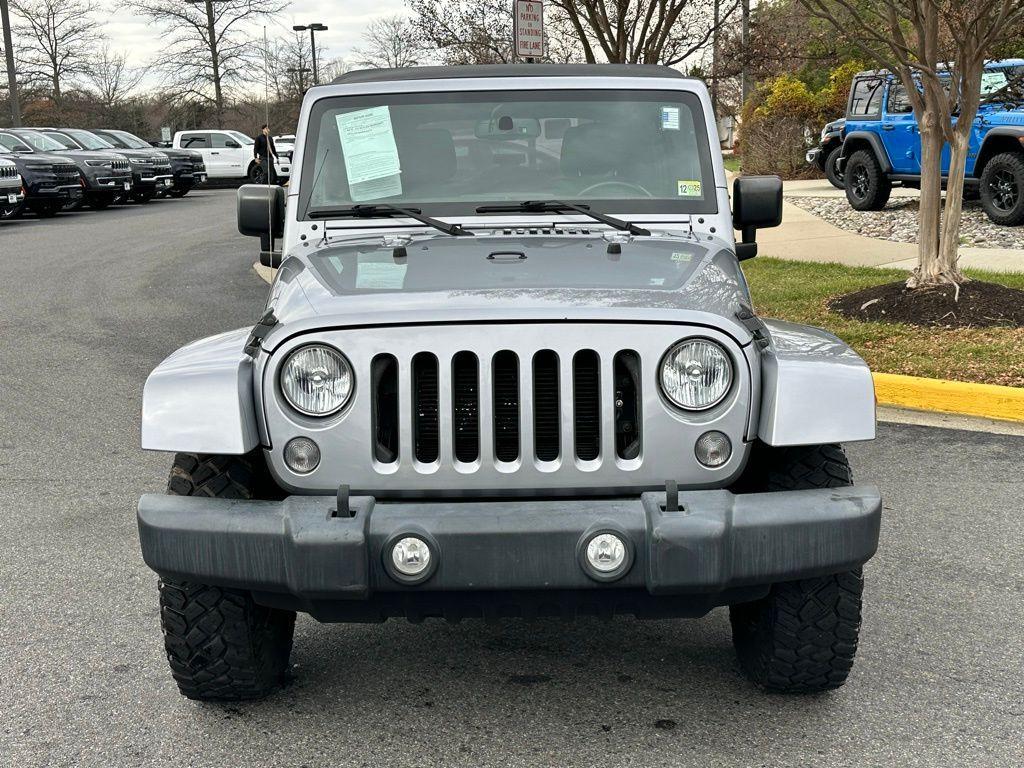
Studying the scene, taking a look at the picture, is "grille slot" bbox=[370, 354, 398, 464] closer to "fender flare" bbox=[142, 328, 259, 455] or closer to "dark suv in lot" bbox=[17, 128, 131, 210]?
"fender flare" bbox=[142, 328, 259, 455]

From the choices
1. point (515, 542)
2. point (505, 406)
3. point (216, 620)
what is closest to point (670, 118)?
point (505, 406)

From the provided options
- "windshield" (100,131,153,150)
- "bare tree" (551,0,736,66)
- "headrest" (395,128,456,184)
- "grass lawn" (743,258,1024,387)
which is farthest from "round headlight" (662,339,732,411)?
"windshield" (100,131,153,150)

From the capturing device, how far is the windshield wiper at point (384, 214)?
4.22m

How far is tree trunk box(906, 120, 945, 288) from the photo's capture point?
9.06 m

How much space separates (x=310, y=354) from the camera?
3.16 metres

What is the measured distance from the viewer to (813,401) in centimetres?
314

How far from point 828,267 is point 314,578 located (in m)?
9.95

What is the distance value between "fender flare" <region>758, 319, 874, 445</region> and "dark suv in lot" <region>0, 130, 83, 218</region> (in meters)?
21.8

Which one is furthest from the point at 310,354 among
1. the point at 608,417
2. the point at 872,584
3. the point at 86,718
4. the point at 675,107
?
the point at 872,584

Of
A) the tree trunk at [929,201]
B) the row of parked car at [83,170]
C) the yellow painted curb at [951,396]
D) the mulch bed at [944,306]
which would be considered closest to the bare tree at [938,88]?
the tree trunk at [929,201]

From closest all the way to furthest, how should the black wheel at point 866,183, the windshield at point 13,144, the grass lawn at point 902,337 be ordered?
the grass lawn at point 902,337 < the black wheel at point 866,183 < the windshield at point 13,144

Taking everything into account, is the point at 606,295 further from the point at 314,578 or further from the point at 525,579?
the point at 314,578

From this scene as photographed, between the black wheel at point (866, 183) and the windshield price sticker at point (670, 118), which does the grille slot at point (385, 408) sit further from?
the black wheel at point (866, 183)

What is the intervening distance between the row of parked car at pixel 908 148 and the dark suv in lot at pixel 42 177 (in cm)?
1459
